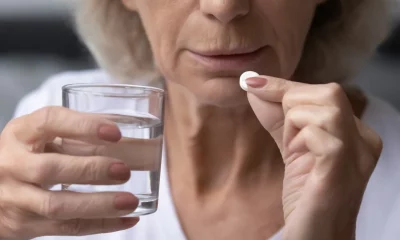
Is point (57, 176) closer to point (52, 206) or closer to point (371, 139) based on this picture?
point (52, 206)

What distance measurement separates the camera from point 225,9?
3.31 ft

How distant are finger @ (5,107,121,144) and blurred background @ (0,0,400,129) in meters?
1.05

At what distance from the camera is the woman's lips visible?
1.09 metres

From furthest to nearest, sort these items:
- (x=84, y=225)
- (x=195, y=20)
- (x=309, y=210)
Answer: (x=195, y=20) < (x=84, y=225) < (x=309, y=210)

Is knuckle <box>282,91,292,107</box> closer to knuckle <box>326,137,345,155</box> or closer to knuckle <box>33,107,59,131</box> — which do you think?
knuckle <box>326,137,345,155</box>

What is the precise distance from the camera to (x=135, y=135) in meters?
0.85

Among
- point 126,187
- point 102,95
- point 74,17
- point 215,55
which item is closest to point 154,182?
point 126,187

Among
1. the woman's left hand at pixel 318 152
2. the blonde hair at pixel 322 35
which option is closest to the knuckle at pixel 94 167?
the woman's left hand at pixel 318 152

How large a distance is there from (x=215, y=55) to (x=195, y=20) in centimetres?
7

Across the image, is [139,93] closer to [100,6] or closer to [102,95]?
[102,95]

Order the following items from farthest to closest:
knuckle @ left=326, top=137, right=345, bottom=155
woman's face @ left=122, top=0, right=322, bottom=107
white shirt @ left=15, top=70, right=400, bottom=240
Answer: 1. white shirt @ left=15, top=70, right=400, bottom=240
2. woman's face @ left=122, top=0, right=322, bottom=107
3. knuckle @ left=326, top=137, right=345, bottom=155

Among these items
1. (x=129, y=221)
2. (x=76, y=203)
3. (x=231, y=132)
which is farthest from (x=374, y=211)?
(x=76, y=203)

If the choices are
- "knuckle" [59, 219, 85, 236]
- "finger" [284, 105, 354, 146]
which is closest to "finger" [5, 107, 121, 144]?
"knuckle" [59, 219, 85, 236]

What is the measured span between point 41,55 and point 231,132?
92 cm
